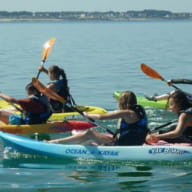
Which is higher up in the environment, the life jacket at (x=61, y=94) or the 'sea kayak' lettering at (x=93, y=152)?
the life jacket at (x=61, y=94)

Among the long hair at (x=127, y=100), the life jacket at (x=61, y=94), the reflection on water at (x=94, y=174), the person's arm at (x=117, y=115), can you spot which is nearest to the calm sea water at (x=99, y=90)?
the reflection on water at (x=94, y=174)

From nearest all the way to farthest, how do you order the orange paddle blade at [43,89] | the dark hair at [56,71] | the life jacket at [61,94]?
1. the orange paddle blade at [43,89]
2. the dark hair at [56,71]
3. the life jacket at [61,94]

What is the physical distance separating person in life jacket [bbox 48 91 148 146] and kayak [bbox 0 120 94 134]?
1.67 meters

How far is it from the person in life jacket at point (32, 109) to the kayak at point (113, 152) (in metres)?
1.39

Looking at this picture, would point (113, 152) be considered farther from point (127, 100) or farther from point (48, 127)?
point (48, 127)

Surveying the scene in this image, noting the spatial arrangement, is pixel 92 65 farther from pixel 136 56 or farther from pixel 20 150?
pixel 20 150

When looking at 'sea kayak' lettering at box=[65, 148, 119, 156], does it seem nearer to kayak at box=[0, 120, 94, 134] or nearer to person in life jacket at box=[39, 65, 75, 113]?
kayak at box=[0, 120, 94, 134]

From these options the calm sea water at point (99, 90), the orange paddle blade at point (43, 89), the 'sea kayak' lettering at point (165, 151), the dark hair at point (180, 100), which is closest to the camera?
the calm sea water at point (99, 90)

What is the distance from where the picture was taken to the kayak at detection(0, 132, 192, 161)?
1048 centimetres

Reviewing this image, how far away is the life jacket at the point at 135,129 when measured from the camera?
34.2 feet

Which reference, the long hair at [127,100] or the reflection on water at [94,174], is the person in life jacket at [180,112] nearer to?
the reflection on water at [94,174]

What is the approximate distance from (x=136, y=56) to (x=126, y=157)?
24753 millimetres

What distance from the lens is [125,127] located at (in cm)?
1050

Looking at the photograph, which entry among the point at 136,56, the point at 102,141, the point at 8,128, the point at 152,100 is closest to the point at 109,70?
the point at 136,56
